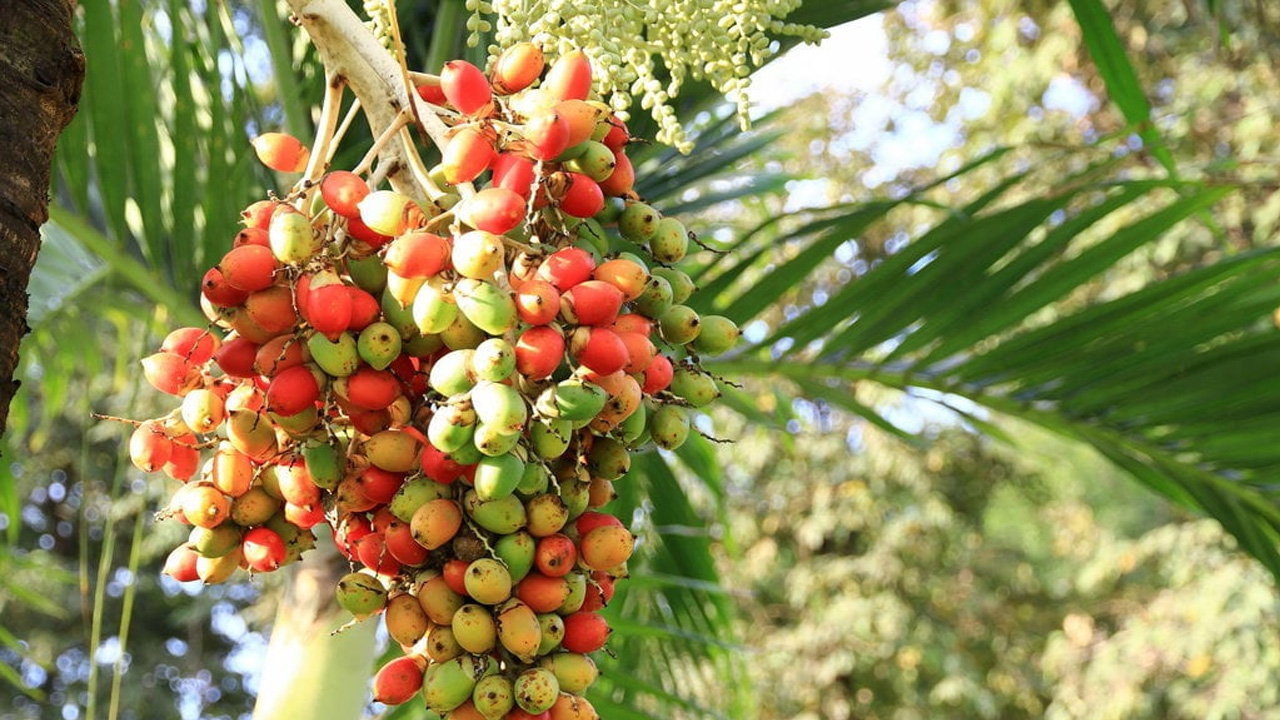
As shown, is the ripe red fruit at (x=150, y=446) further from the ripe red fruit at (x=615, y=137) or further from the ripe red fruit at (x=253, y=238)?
the ripe red fruit at (x=615, y=137)

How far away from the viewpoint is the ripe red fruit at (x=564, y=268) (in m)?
0.62

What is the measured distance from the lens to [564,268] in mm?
623

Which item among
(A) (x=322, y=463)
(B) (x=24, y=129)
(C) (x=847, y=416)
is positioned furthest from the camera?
(C) (x=847, y=416)

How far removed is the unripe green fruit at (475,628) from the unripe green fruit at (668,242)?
231 millimetres

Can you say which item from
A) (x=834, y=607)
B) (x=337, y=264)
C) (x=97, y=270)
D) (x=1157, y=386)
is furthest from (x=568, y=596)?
(x=834, y=607)

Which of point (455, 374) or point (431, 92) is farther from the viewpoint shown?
point (431, 92)

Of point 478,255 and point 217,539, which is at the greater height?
point 478,255

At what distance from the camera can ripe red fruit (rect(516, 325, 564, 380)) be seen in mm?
601

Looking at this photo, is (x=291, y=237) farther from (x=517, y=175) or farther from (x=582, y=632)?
(x=582, y=632)

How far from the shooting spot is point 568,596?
2.13 feet

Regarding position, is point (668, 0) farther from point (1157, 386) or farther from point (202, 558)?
point (1157, 386)

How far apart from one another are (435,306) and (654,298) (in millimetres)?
129

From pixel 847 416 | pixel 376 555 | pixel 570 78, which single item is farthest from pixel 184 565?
pixel 847 416

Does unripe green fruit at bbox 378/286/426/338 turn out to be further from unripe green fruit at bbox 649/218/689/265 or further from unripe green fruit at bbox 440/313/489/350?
unripe green fruit at bbox 649/218/689/265
